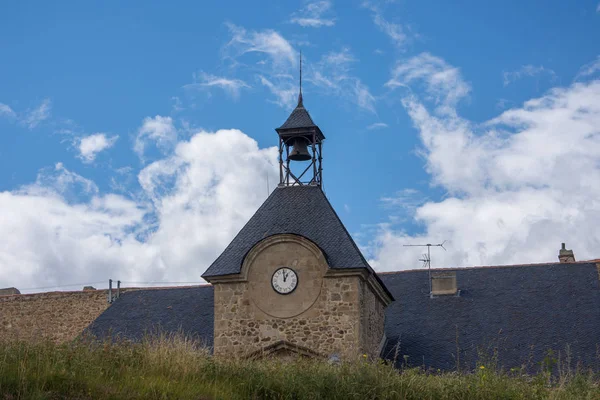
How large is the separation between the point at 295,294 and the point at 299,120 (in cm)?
570

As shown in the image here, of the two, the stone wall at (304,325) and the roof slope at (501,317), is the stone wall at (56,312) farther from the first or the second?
the stone wall at (304,325)

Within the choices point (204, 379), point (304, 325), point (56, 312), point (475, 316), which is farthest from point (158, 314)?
point (204, 379)

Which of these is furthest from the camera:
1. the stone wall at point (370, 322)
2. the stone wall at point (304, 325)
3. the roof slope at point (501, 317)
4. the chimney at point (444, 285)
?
the chimney at point (444, 285)

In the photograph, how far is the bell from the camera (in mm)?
26984

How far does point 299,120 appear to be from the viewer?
88.6 ft

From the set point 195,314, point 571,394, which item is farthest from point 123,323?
point 571,394

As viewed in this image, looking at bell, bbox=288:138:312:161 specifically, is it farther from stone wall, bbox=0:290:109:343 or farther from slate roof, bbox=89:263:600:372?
stone wall, bbox=0:290:109:343

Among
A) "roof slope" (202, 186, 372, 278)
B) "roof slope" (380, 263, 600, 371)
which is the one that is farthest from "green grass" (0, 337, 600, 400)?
"roof slope" (380, 263, 600, 371)

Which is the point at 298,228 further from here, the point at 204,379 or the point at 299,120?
the point at 204,379

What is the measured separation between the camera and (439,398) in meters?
14.4

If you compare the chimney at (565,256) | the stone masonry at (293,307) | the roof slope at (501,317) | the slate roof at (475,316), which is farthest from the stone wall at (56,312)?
the chimney at (565,256)

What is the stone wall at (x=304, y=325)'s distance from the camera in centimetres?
2325

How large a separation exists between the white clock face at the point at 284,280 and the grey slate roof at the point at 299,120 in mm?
4773

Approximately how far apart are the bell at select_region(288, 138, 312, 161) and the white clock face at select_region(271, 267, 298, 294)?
172 inches
